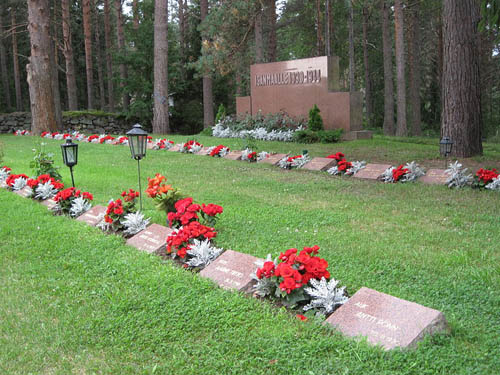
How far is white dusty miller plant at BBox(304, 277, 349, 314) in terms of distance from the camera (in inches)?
119

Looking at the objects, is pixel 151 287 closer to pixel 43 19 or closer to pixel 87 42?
pixel 43 19

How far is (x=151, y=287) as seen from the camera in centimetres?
357

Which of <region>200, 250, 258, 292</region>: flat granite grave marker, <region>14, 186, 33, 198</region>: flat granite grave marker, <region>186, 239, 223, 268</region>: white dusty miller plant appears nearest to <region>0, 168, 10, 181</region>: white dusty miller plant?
<region>14, 186, 33, 198</region>: flat granite grave marker

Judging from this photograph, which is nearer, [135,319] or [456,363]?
[456,363]

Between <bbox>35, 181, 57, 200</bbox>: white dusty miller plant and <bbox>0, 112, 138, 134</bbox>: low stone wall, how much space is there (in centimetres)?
1354

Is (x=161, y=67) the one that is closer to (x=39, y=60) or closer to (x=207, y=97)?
(x=207, y=97)

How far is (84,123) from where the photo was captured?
19812 mm

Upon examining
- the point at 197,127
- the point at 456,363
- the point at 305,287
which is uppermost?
the point at 197,127

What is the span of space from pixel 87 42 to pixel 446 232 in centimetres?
2219

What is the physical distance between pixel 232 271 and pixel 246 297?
0.35 meters

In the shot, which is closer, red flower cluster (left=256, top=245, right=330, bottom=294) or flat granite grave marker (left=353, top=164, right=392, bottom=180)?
red flower cluster (left=256, top=245, right=330, bottom=294)

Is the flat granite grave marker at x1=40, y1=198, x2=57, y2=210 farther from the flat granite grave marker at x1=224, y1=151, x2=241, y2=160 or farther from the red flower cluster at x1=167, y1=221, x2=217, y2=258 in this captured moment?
the flat granite grave marker at x1=224, y1=151, x2=241, y2=160

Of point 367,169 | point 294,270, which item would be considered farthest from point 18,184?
point 294,270

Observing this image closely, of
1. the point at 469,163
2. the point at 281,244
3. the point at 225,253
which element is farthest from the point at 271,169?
the point at 225,253
